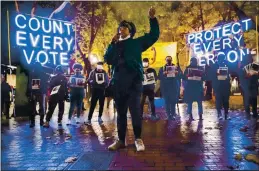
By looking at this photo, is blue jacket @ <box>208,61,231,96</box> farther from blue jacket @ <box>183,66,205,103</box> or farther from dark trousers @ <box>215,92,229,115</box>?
blue jacket @ <box>183,66,205,103</box>

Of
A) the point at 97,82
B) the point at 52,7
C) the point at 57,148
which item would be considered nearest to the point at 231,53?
the point at 97,82

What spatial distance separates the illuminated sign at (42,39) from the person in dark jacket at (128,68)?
6.84 meters

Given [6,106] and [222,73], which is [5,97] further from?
[222,73]

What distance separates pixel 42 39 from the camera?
12133mm

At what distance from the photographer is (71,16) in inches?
869

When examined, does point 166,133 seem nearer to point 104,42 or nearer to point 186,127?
point 186,127

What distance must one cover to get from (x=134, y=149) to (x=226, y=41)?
10972 millimetres

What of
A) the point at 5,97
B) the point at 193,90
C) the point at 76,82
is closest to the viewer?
the point at 76,82

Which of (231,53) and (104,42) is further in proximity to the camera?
(104,42)

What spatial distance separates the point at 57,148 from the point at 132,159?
1611 millimetres

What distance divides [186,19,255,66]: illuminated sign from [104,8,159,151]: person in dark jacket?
30.0 ft

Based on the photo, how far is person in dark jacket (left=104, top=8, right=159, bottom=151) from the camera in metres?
5.42

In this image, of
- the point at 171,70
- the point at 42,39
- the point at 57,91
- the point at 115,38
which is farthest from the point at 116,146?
the point at 42,39

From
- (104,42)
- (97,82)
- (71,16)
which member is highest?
(71,16)
